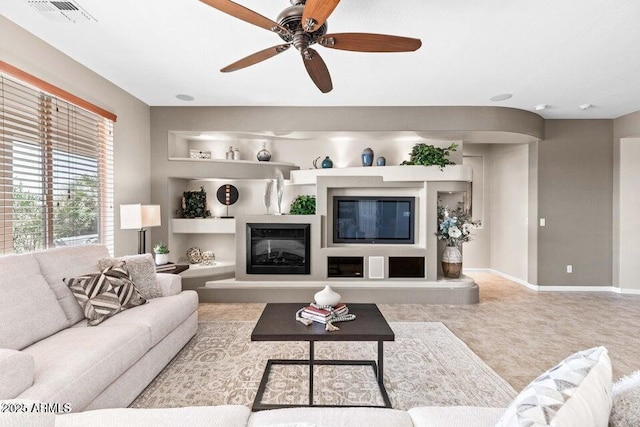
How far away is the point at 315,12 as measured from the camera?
160 centimetres

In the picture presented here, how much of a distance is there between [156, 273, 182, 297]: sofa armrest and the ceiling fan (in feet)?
6.41

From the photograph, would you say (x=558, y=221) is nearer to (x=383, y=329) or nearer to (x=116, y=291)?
(x=383, y=329)

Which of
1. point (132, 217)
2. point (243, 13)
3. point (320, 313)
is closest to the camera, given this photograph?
point (243, 13)

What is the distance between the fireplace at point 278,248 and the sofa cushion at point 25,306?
2291mm

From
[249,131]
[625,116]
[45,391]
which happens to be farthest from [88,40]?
[625,116]

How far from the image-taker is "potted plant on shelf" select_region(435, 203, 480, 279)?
13.7 ft

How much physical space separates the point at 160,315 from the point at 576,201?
5.68 meters

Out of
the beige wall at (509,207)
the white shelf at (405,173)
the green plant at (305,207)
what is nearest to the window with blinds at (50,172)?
the green plant at (305,207)

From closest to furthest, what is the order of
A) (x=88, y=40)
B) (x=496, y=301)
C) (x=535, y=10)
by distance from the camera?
1. (x=535, y=10)
2. (x=88, y=40)
3. (x=496, y=301)

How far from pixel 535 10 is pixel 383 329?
2413 mm

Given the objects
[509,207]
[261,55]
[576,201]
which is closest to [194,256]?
[261,55]

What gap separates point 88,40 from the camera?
264 cm

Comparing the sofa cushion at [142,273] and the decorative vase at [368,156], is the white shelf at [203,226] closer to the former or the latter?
the sofa cushion at [142,273]

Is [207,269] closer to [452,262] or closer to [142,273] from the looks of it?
[142,273]
